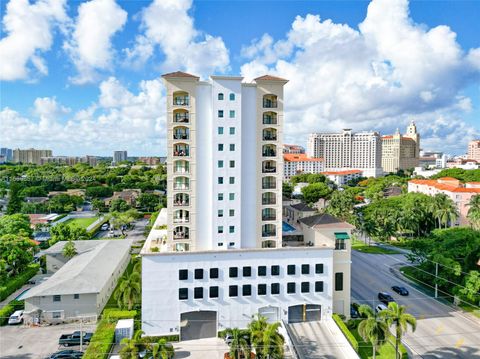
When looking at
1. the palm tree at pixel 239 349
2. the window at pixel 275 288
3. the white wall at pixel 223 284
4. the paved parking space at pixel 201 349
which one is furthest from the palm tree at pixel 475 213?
the palm tree at pixel 239 349

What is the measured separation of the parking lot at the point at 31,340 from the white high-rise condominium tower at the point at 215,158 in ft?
43.8

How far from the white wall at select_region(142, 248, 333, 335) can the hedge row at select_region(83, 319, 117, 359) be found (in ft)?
10.1

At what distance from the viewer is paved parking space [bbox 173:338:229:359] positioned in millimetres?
30234

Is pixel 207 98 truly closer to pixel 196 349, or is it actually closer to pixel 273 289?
pixel 273 289

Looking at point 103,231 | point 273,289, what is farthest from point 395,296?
point 103,231

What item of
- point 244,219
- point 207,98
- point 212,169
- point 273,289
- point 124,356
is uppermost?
point 207,98

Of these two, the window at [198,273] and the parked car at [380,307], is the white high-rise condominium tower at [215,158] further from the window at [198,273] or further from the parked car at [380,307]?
the parked car at [380,307]

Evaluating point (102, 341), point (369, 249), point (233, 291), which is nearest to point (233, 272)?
point (233, 291)

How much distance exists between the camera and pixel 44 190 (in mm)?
126688

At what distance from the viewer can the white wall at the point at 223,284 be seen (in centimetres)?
3294

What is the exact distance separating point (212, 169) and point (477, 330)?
102 ft

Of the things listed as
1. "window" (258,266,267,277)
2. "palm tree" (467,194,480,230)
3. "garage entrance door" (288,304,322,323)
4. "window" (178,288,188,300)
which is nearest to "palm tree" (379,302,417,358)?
"garage entrance door" (288,304,322,323)

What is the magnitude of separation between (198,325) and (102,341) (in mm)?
9101

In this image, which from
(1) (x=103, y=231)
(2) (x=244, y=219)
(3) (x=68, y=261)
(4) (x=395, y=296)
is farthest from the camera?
(1) (x=103, y=231)
